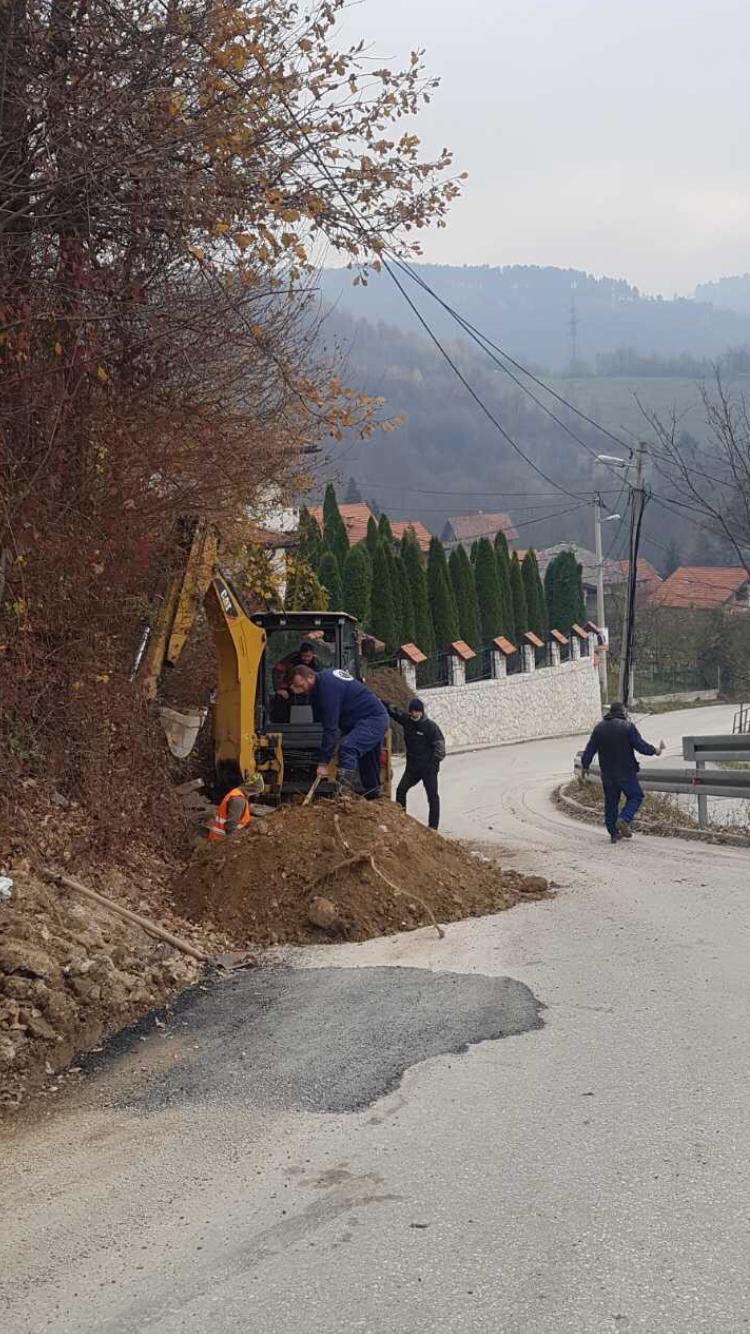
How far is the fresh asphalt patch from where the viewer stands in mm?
5660

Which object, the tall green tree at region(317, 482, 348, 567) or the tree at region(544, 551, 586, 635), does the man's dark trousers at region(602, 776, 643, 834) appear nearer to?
the tall green tree at region(317, 482, 348, 567)

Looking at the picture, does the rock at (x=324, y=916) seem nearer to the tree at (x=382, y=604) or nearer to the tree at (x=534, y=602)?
the tree at (x=382, y=604)

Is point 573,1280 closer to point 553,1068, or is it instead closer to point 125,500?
point 553,1068

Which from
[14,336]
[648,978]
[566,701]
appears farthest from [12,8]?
[566,701]

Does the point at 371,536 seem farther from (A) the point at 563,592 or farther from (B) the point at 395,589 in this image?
(A) the point at 563,592

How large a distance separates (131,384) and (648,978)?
6593 millimetres

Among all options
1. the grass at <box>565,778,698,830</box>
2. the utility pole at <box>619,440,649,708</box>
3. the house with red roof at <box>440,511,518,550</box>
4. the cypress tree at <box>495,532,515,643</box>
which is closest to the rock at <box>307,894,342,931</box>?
the grass at <box>565,778,698,830</box>

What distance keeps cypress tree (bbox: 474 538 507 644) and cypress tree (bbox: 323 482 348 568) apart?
767cm

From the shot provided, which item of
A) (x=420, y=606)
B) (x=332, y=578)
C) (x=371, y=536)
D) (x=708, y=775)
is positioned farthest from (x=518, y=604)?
(x=708, y=775)

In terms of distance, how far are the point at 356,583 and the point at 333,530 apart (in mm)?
3691

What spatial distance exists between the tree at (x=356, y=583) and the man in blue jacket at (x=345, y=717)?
27675 mm

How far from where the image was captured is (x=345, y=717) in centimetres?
1212

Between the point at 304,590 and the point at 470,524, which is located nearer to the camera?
the point at 304,590

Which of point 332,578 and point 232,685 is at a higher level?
point 332,578
